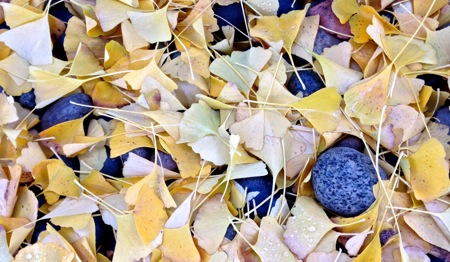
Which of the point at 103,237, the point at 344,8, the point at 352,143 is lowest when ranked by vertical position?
the point at 103,237

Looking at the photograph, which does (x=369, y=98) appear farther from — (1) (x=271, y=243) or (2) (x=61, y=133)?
(2) (x=61, y=133)

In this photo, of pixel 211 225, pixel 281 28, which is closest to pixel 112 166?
pixel 211 225

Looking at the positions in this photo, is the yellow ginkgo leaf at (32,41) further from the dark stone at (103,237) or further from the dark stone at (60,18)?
the dark stone at (103,237)

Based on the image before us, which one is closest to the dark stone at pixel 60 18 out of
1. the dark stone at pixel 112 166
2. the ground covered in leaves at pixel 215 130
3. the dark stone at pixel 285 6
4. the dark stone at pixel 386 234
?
the ground covered in leaves at pixel 215 130

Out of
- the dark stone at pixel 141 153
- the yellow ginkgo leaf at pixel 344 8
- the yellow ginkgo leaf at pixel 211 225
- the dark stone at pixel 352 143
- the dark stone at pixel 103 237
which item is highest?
the yellow ginkgo leaf at pixel 344 8

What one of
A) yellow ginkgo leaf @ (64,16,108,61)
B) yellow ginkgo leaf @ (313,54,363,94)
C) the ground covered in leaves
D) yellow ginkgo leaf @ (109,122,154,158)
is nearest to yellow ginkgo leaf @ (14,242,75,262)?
the ground covered in leaves

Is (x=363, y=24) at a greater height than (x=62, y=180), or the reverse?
(x=363, y=24)
